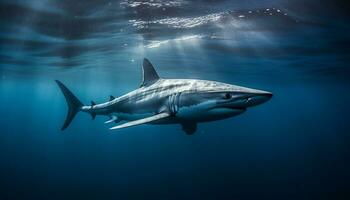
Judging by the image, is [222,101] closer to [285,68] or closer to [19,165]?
[285,68]

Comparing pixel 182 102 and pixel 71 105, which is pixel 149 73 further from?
pixel 71 105

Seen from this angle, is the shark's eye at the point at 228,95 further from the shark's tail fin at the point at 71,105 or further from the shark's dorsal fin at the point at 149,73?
the shark's tail fin at the point at 71,105

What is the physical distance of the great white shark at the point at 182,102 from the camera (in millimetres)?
5551

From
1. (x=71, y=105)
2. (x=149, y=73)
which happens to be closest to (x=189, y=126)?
(x=149, y=73)

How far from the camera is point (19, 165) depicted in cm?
3262

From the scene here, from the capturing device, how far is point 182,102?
6660mm

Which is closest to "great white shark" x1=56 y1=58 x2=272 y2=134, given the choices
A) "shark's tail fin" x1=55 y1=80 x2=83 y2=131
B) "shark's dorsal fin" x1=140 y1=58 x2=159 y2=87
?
"shark's dorsal fin" x1=140 y1=58 x2=159 y2=87

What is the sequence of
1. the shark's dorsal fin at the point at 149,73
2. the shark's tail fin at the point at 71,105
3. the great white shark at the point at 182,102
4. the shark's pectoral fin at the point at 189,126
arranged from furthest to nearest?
1. the shark's tail fin at the point at 71,105
2. the shark's dorsal fin at the point at 149,73
3. the shark's pectoral fin at the point at 189,126
4. the great white shark at the point at 182,102

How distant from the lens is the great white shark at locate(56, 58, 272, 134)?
5551 mm

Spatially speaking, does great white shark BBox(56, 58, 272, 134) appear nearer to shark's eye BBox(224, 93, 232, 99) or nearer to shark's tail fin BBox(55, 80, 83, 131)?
shark's eye BBox(224, 93, 232, 99)

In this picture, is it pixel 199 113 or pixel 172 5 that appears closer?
pixel 199 113

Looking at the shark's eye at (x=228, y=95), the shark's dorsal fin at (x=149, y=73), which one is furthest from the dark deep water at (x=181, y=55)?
the shark's eye at (x=228, y=95)

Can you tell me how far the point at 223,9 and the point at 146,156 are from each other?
29667 millimetres

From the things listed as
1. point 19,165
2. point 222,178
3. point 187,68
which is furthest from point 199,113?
point 19,165
